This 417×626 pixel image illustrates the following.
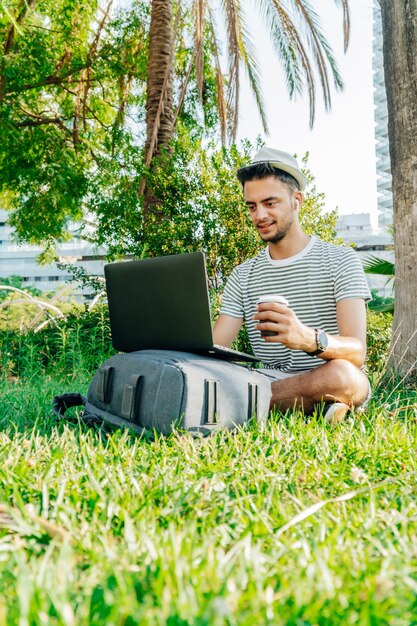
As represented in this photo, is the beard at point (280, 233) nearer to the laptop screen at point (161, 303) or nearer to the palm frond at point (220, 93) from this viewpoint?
the laptop screen at point (161, 303)

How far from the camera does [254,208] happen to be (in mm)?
3525

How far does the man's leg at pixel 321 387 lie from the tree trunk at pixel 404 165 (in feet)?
6.63

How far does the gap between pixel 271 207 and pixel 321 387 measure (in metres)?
1.12

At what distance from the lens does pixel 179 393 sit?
97.6 inches

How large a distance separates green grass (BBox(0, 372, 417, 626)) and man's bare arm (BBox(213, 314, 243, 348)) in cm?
128

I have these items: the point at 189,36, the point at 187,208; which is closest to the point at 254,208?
the point at 187,208

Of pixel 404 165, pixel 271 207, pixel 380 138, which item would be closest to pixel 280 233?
pixel 271 207

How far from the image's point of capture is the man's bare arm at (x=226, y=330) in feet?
12.0

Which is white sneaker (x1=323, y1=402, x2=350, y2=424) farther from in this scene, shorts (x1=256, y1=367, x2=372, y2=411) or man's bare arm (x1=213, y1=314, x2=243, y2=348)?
man's bare arm (x1=213, y1=314, x2=243, y2=348)

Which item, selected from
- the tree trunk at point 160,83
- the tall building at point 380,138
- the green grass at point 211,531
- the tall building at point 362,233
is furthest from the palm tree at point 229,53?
the tall building at point 362,233

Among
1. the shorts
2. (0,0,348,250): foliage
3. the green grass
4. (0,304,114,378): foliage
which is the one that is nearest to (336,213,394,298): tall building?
(0,0,348,250): foliage

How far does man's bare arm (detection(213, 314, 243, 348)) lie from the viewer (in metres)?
3.67

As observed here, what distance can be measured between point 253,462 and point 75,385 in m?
3.20

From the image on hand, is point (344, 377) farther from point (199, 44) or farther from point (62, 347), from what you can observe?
point (199, 44)
